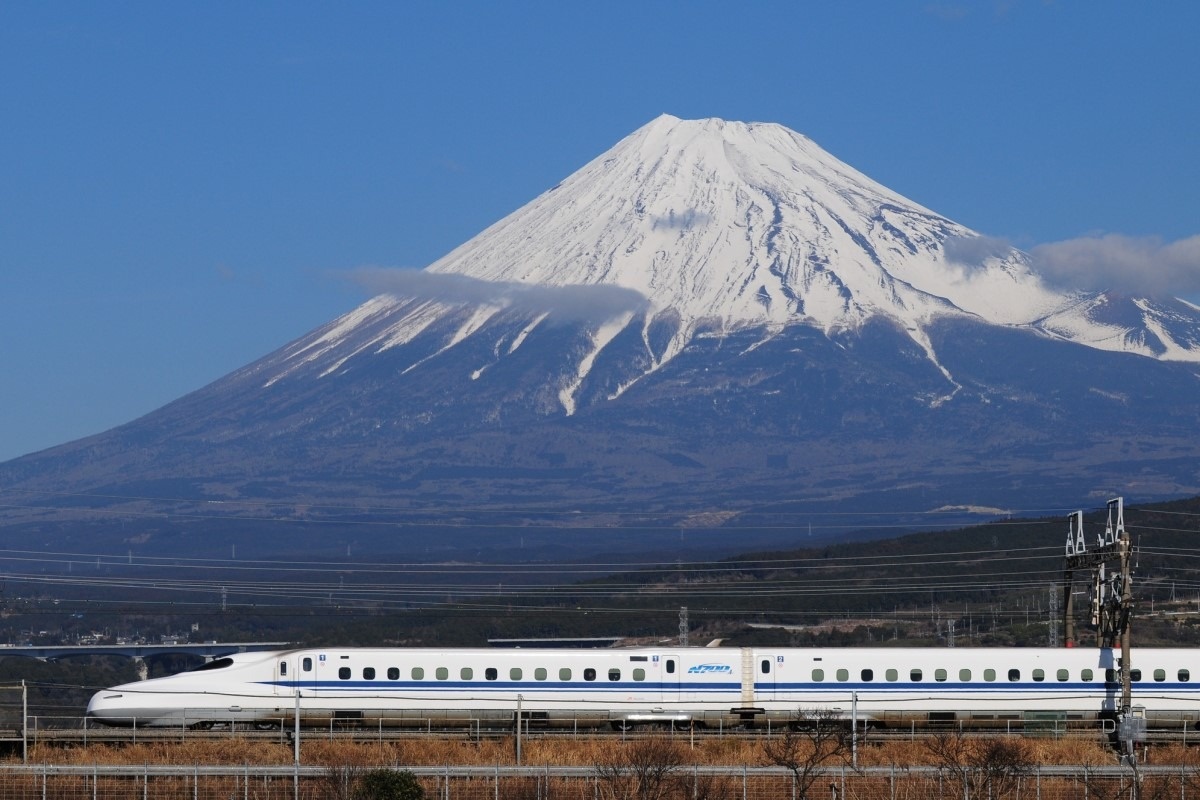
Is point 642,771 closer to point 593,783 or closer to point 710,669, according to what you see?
point 593,783

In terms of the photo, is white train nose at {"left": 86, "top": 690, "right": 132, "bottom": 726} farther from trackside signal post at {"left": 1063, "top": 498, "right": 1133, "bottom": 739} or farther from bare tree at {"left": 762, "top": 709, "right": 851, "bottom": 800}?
trackside signal post at {"left": 1063, "top": 498, "right": 1133, "bottom": 739}

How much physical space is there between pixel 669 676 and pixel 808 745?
6429mm

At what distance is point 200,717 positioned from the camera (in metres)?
67.2

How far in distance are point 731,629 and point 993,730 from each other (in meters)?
80.3

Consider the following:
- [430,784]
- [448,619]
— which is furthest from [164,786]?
[448,619]

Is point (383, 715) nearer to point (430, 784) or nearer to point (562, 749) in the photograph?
point (562, 749)

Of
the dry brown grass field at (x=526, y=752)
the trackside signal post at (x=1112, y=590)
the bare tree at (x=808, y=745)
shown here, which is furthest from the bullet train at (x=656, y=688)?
the trackside signal post at (x=1112, y=590)

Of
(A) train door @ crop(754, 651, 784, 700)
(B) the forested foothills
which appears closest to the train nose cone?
(A) train door @ crop(754, 651, 784, 700)

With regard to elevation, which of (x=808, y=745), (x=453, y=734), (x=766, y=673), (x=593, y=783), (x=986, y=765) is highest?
(x=766, y=673)

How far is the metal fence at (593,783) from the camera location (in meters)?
52.5

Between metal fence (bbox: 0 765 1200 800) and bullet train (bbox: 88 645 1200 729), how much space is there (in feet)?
37.2

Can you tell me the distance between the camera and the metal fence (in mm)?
52469

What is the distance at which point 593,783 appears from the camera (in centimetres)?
5434

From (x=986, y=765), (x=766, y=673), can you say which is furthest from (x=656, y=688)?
(x=986, y=765)
